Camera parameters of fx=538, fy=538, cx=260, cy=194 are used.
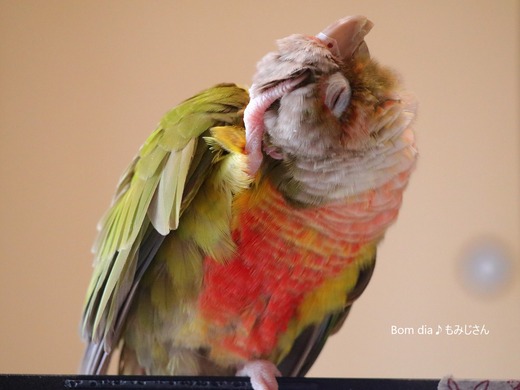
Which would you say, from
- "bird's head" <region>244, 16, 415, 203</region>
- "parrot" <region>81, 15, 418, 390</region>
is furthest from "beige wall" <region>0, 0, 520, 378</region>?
"bird's head" <region>244, 16, 415, 203</region>

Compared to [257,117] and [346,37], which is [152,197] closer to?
[257,117]

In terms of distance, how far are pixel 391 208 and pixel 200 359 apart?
0.42 meters

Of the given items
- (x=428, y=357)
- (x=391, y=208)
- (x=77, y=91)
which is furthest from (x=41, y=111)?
(x=428, y=357)

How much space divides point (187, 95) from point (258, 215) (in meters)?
0.32

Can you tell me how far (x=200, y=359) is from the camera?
3.03ft

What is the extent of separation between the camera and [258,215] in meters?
0.77

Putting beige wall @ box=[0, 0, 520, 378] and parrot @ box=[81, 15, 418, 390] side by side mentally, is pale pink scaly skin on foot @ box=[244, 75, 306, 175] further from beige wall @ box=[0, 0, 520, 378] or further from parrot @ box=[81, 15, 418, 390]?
beige wall @ box=[0, 0, 520, 378]

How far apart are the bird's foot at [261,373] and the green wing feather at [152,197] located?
8.7 inches

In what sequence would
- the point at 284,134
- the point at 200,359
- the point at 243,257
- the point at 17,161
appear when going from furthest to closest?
the point at 17,161
the point at 200,359
the point at 243,257
the point at 284,134

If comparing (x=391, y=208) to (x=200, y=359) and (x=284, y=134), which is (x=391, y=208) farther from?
(x=200, y=359)

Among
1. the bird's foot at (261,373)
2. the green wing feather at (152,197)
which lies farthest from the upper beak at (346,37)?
the bird's foot at (261,373)

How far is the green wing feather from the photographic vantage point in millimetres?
758

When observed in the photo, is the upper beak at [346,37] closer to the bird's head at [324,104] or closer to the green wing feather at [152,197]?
the bird's head at [324,104]

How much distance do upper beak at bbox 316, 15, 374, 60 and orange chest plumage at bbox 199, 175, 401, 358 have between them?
0.19 meters
